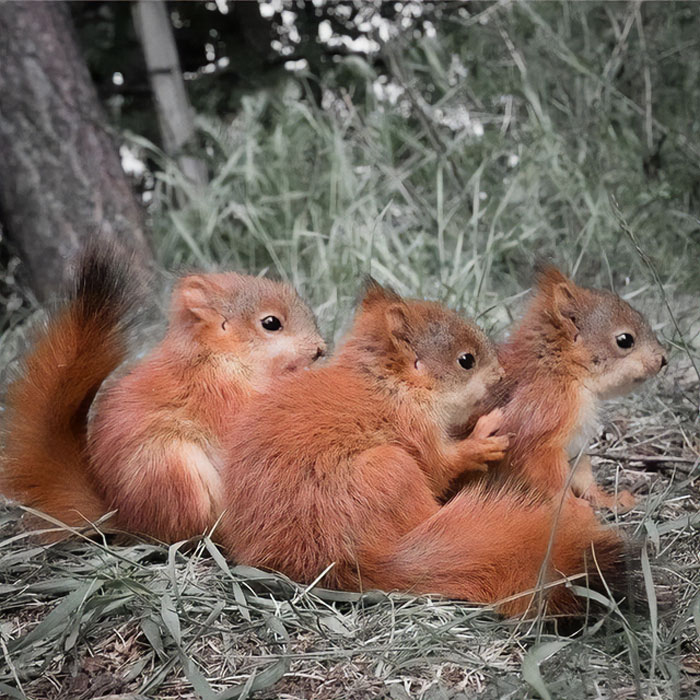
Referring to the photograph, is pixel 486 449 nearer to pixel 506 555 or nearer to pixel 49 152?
pixel 506 555

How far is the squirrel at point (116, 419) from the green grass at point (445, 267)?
125 millimetres

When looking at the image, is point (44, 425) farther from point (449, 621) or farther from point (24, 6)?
point (24, 6)

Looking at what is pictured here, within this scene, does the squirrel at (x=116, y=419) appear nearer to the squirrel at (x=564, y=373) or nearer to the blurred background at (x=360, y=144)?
the squirrel at (x=564, y=373)

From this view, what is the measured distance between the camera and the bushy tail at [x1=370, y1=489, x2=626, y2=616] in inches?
65.1

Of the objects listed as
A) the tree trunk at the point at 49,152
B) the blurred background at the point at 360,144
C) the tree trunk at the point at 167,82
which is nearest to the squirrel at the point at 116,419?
the blurred background at the point at 360,144

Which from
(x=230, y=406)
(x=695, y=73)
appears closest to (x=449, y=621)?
(x=230, y=406)

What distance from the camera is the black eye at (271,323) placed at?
235 centimetres

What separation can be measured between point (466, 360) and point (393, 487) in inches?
16.2

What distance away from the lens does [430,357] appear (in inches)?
80.4

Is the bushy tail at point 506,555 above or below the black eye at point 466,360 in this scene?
below

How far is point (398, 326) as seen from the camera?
205 centimetres

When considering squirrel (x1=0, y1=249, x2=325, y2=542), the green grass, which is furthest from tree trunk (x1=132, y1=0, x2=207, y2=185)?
squirrel (x1=0, y1=249, x2=325, y2=542)

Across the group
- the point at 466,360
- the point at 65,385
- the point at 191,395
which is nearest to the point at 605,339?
the point at 466,360

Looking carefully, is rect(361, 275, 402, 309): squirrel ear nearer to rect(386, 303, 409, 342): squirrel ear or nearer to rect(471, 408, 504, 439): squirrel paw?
rect(386, 303, 409, 342): squirrel ear
